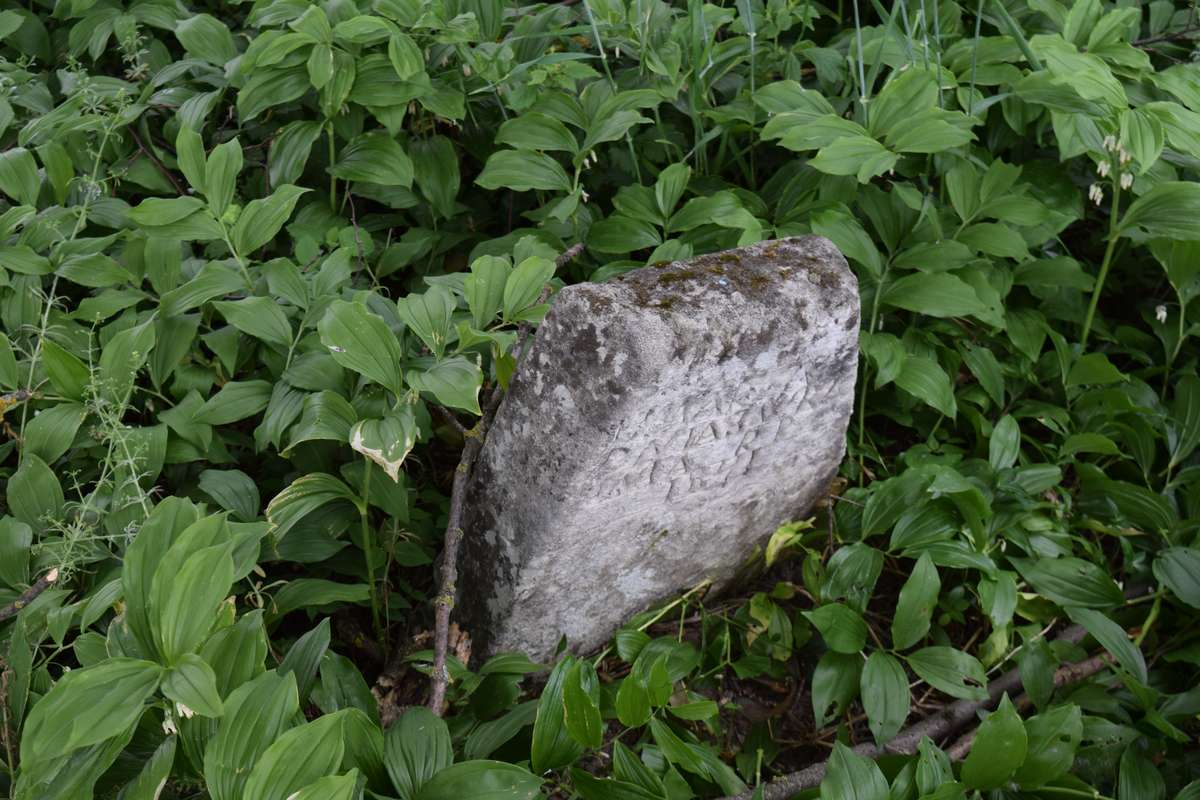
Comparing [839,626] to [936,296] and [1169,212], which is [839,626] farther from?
[1169,212]

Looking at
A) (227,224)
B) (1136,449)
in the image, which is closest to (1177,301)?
(1136,449)

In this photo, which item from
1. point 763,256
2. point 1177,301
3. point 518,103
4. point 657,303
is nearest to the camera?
point 657,303

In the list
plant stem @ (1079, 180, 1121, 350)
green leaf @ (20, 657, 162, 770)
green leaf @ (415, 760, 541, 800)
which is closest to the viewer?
green leaf @ (20, 657, 162, 770)

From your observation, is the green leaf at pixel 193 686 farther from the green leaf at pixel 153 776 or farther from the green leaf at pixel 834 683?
the green leaf at pixel 834 683

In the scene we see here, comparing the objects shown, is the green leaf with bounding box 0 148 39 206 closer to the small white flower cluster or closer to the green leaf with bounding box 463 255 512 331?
the green leaf with bounding box 463 255 512 331

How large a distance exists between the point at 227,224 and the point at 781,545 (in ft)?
4.66

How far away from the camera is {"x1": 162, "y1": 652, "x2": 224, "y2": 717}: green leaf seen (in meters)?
1.35

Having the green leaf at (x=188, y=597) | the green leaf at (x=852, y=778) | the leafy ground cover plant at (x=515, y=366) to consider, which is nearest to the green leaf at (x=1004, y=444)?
the leafy ground cover plant at (x=515, y=366)

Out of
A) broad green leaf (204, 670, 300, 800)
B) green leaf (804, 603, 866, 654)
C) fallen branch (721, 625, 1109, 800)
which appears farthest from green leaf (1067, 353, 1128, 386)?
broad green leaf (204, 670, 300, 800)

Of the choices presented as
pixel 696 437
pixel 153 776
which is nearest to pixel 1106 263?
pixel 696 437

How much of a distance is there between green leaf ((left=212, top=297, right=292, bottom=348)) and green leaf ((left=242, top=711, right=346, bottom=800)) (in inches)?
37.6

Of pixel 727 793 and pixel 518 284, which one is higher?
pixel 518 284

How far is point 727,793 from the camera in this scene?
6.34ft

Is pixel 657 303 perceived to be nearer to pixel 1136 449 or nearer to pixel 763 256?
pixel 763 256
